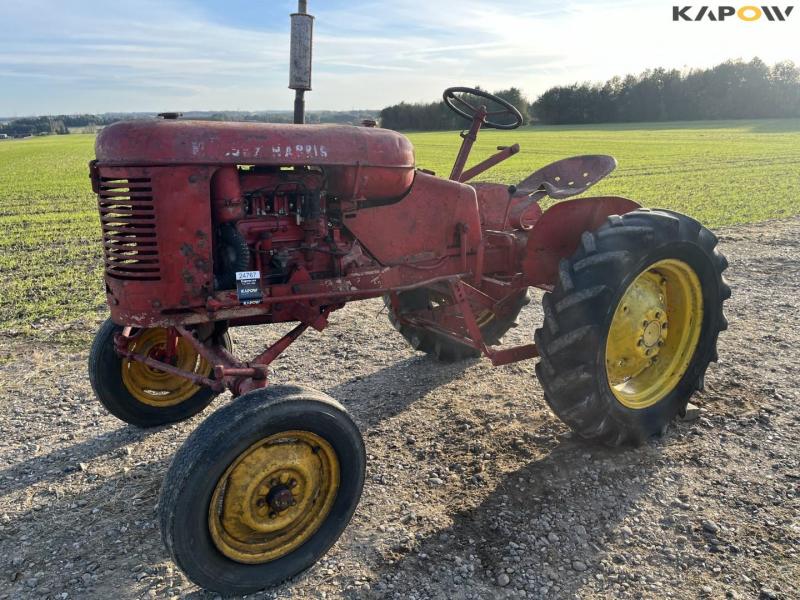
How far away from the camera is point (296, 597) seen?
259 centimetres

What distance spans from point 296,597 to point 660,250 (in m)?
2.54

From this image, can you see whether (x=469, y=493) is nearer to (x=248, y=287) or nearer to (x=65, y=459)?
(x=248, y=287)

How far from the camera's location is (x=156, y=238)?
276cm

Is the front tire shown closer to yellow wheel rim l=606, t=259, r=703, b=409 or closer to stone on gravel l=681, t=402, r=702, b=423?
yellow wheel rim l=606, t=259, r=703, b=409

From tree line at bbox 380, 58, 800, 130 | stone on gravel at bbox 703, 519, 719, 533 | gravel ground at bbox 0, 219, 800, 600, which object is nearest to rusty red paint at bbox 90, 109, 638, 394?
gravel ground at bbox 0, 219, 800, 600

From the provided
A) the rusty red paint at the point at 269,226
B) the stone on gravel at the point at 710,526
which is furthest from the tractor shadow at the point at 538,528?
the rusty red paint at the point at 269,226

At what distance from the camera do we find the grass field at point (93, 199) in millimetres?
6634

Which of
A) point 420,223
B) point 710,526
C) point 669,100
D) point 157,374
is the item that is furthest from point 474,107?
point 669,100

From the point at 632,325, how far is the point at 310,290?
190cm

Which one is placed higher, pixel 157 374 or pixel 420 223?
pixel 420 223

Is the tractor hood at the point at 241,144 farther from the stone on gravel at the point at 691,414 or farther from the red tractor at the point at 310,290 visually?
the stone on gravel at the point at 691,414

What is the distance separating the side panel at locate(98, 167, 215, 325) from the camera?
2.70 meters

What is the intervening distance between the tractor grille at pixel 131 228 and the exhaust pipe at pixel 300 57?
3.21 feet

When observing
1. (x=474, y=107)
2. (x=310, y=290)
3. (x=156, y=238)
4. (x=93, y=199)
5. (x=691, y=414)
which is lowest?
(x=691, y=414)
